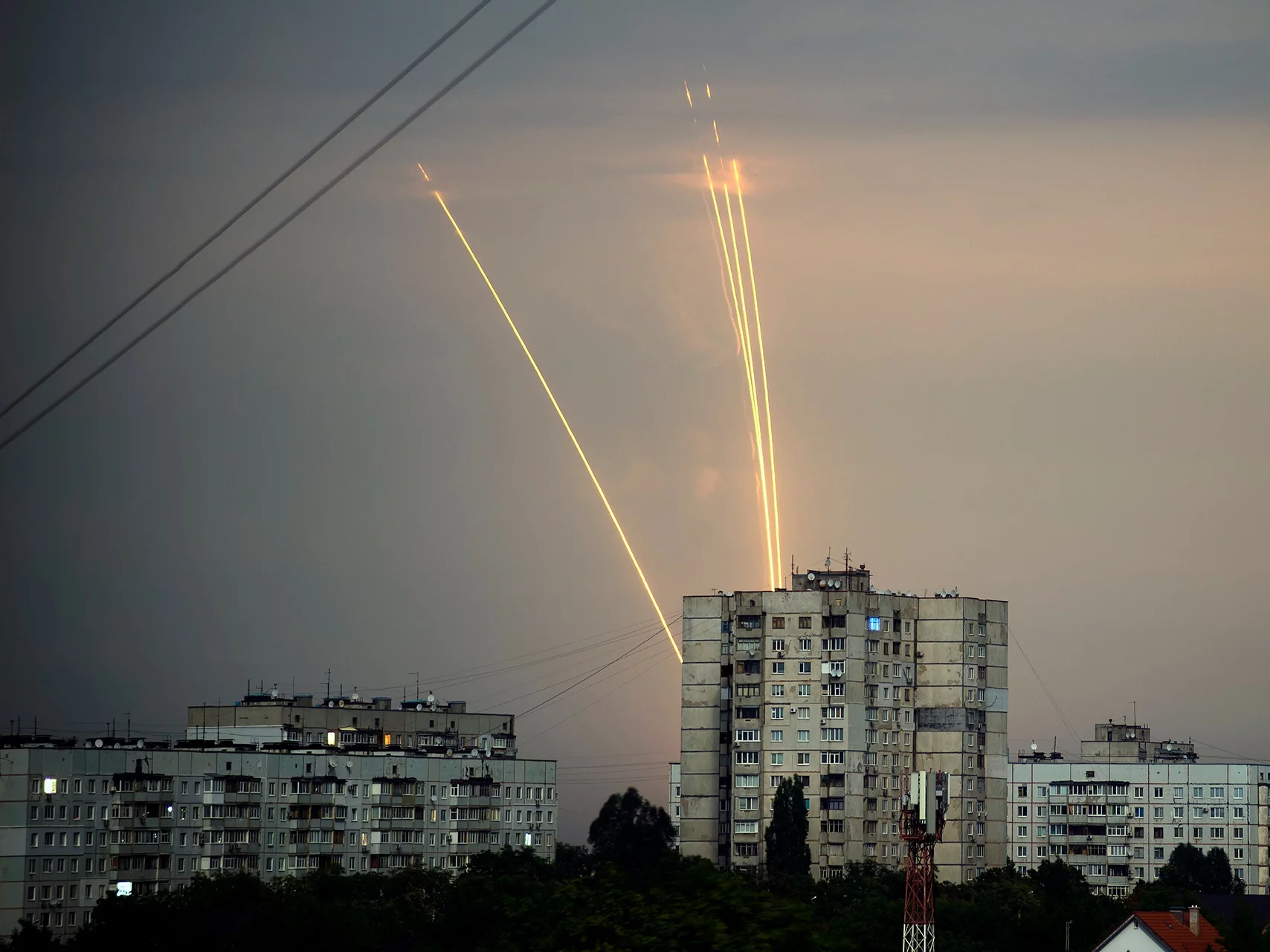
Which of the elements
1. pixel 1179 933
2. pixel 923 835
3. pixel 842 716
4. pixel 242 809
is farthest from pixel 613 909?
pixel 842 716

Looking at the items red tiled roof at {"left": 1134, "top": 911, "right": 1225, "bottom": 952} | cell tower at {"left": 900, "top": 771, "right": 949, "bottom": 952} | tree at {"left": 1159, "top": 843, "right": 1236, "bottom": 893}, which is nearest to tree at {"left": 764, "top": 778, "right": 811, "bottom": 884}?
tree at {"left": 1159, "top": 843, "right": 1236, "bottom": 893}

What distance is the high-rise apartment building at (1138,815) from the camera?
170000 millimetres

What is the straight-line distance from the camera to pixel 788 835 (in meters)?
131

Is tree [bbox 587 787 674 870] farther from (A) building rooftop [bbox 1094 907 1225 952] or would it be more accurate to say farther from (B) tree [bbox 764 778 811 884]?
(A) building rooftop [bbox 1094 907 1225 952]

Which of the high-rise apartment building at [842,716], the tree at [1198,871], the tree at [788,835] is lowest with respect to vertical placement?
the tree at [1198,871]

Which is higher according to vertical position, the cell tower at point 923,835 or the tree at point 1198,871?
the cell tower at point 923,835

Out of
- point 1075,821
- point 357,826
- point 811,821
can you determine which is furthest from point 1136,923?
point 1075,821

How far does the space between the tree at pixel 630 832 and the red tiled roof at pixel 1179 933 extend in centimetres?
6271

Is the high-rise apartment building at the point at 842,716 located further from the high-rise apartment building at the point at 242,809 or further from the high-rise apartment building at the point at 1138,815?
the high-rise apartment building at the point at 1138,815

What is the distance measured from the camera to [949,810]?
13850 centimetres

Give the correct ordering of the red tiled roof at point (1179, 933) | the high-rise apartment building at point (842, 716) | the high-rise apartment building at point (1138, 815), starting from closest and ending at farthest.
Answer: the red tiled roof at point (1179, 933) < the high-rise apartment building at point (842, 716) < the high-rise apartment building at point (1138, 815)

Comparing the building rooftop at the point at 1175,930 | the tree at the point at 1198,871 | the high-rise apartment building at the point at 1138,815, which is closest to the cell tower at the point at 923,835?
the building rooftop at the point at 1175,930

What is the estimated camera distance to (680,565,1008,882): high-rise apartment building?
449 feet

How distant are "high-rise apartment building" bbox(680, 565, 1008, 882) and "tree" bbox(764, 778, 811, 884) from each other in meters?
2.49
